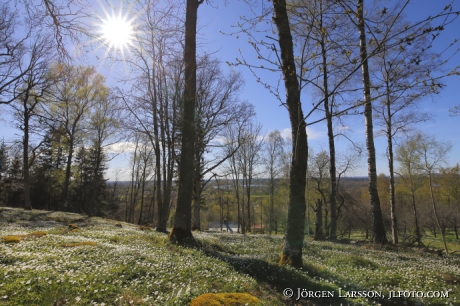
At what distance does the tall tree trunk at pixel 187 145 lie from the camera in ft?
31.8

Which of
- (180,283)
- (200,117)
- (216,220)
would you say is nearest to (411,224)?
(200,117)

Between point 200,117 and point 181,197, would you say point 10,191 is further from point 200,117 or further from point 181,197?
point 181,197

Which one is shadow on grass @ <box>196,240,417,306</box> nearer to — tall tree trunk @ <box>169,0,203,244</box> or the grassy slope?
the grassy slope

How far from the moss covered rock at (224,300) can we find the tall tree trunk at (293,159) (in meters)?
2.95

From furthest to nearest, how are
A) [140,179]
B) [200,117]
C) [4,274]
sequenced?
[140,179] → [200,117] → [4,274]

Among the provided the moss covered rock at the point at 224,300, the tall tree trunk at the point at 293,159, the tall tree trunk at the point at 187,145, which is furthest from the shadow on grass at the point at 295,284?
the tall tree trunk at the point at 187,145

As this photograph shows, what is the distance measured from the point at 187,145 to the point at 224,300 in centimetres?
716

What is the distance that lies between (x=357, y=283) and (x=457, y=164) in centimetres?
5595

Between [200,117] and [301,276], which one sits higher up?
[200,117]

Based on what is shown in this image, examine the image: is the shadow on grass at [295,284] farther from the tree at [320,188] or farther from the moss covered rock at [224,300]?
the tree at [320,188]

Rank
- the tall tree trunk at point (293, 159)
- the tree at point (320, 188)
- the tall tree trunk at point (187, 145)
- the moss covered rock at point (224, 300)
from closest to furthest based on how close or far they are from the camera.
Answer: the moss covered rock at point (224, 300) < the tall tree trunk at point (293, 159) < the tall tree trunk at point (187, 145) < the tree at point (320, 188)

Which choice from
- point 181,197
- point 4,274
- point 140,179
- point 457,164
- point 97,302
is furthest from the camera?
point 457,164

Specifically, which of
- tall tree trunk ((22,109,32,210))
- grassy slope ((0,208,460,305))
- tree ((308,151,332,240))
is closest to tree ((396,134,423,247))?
tree ((308,151,332,240))

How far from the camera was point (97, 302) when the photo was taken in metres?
3.76
